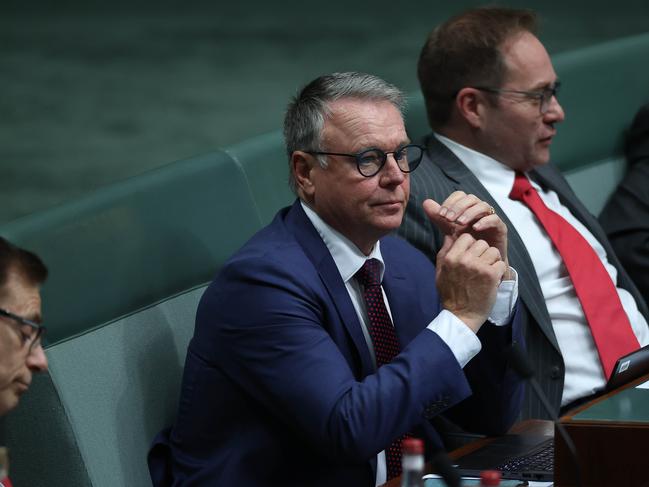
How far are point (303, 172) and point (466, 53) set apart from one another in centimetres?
89

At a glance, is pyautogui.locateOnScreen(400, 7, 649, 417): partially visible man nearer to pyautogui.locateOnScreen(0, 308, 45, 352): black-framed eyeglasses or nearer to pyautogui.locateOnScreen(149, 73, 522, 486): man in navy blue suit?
pyautogui.locateOnScreen(149, 73, 522, 486): man in navy blue suit

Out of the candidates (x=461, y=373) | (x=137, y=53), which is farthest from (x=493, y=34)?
(x=137, y=53)

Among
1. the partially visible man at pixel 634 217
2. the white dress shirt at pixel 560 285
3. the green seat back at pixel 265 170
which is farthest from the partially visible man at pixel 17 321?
the partially visible man at pixel 634 217

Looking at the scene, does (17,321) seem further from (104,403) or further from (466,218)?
(466,218)

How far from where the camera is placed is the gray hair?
2.42 m

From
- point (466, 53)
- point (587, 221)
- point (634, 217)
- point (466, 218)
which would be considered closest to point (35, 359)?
point (466, 218)

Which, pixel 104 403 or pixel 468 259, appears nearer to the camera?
pixel 468 259

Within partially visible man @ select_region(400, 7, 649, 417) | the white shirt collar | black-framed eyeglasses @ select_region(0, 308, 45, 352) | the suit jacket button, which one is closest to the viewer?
black-framed eyeglasses @ select_region(0, 308, 45, 352)

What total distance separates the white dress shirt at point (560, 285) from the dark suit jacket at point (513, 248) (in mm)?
82

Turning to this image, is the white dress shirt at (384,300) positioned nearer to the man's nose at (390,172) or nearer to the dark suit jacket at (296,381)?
the dark suit jacket at (296,381)

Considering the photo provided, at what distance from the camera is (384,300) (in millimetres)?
2408

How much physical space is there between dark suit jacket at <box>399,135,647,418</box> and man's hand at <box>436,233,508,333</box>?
1.79 ft

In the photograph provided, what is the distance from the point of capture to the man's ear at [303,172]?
7.96ft

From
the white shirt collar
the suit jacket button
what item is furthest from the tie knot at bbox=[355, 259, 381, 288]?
the white shirt collar
